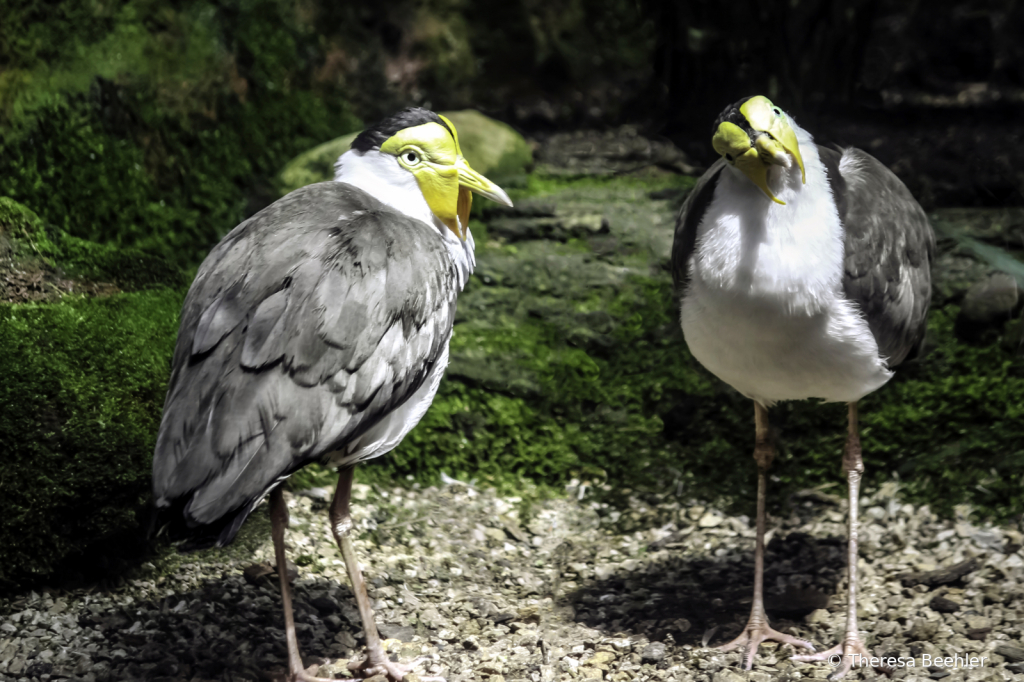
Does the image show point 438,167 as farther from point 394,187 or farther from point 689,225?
point 689,225

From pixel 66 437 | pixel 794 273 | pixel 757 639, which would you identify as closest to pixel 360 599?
pixel 66 437

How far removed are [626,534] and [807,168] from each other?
6.49ft

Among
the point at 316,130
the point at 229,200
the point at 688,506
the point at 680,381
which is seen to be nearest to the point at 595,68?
the point at 316,130

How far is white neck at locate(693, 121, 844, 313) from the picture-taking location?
2.95m

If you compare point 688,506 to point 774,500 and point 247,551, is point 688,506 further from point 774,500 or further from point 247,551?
point 247,551

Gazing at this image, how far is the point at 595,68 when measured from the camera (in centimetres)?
797

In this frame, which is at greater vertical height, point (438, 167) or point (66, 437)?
point (438, 167)

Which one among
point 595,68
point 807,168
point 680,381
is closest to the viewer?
point 807,168

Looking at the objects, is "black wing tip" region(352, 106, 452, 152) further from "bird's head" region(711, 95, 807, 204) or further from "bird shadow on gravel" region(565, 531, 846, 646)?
"bird shadow on gravel" region(565, 531, 846, 646)

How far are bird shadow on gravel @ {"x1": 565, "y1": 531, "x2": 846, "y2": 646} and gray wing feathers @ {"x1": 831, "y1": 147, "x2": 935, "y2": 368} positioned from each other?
3.39ft

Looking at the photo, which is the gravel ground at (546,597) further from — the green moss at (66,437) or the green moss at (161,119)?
the green moss at (161,119)

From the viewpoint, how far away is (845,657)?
10.7 feet

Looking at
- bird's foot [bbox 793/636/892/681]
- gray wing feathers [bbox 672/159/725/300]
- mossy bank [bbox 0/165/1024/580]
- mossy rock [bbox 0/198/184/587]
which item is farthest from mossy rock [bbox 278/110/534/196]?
bird's foot [bbox 793/636/892/681]

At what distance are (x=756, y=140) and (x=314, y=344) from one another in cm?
153
